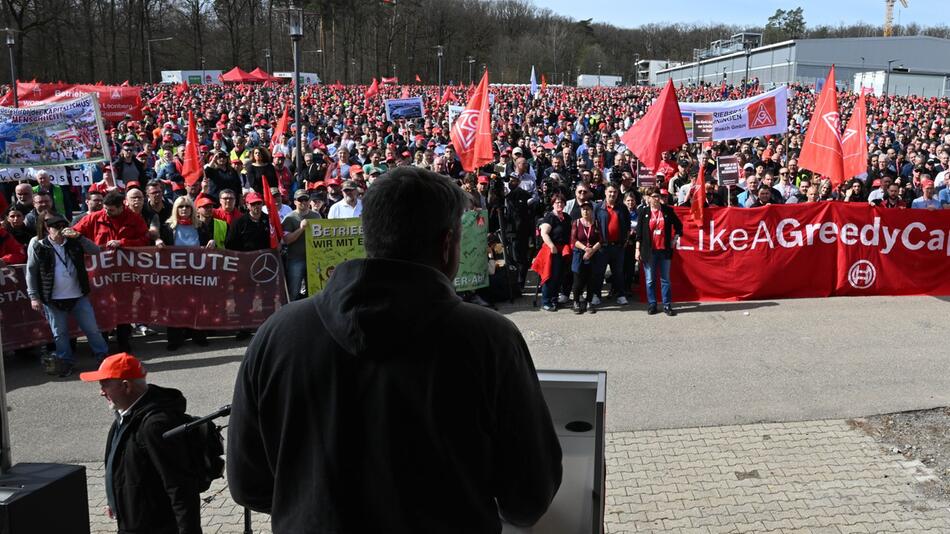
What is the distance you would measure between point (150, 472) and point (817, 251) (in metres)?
9.59

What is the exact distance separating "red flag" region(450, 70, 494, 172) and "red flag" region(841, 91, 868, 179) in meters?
5.36

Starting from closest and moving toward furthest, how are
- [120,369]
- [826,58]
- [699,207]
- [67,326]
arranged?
[120,369], [67,326], [699,207], [826,58]

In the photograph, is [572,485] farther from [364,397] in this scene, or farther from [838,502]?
[838,502]

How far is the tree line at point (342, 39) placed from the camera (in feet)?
233

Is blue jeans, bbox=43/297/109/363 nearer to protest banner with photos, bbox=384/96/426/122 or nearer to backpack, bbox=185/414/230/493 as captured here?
backpack, bbox=185/414/230/493

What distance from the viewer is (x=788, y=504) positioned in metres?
5.12

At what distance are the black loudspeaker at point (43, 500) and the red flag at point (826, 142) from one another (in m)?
11.0

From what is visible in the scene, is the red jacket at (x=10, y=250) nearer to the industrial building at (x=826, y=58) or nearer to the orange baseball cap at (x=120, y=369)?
the orange baseball cap at (x=120, y=369)

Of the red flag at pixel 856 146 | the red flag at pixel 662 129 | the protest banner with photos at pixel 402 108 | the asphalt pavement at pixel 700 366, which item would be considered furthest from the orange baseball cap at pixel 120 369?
the protest banner with photos at pixel 402 108

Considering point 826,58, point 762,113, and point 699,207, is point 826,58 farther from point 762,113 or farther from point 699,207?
point 699,207

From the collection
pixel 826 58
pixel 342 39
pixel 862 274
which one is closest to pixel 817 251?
pixel 862 274

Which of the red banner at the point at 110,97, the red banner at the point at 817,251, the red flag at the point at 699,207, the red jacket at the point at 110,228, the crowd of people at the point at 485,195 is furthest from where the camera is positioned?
the red banner at the point at 110,97

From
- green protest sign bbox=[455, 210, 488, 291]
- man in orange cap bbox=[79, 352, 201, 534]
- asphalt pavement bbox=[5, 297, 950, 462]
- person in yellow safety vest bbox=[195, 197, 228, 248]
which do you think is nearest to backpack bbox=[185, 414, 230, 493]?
man in orange cap bbox=[79, 352, 201, 534]

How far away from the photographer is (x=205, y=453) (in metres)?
3.58
